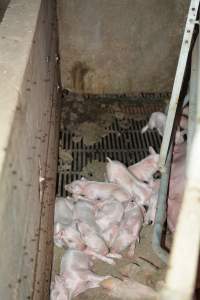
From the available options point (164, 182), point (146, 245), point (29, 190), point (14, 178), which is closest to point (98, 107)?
point (164, 182)

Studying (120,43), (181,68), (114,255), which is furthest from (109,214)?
(120,43)

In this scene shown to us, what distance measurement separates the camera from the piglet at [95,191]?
10.2ft

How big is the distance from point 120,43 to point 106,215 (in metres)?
1.94

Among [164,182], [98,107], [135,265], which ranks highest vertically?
[98,107]

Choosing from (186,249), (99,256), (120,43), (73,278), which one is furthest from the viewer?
(120,43)

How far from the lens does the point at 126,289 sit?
101 inches

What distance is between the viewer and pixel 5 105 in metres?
1.64

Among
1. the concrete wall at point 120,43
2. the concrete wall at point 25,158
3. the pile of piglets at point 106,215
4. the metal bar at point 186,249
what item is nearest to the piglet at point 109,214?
the pile of piglets at point 106,215

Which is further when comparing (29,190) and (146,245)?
(146,245)

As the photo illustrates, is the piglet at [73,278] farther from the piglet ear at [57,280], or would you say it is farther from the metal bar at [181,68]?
the metal bar at [181,68]

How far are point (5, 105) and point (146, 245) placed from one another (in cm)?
179

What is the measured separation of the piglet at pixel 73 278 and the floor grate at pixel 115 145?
2.69 feet

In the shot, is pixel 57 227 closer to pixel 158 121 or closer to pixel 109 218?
pixel 109 218

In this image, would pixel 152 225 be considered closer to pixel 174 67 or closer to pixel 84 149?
pixel 84 149
